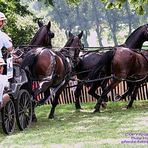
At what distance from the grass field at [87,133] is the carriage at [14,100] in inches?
8.6

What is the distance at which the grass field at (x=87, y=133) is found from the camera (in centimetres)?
703

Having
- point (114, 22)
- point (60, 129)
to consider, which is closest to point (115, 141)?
point (60, 129)

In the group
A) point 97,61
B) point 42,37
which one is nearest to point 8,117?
point 42,37

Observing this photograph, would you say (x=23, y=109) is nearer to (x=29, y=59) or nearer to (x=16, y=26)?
(x=29, y=59)

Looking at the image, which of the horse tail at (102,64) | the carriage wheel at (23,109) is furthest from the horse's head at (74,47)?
the carriage wheel at (23,109)

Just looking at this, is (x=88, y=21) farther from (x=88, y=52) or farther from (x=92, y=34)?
(x=88, y=52)

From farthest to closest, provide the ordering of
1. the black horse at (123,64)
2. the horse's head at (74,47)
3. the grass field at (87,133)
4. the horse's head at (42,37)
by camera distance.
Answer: the horse's head at (74,47), the black horse at (123,64), the horse's head at (42,37), the grass field at (87,133)

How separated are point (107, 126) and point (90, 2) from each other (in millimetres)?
94336

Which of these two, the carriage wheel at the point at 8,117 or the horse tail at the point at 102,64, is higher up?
the horse tail at the point at 102,64

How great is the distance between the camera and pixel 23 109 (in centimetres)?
940

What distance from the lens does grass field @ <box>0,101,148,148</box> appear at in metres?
7.03

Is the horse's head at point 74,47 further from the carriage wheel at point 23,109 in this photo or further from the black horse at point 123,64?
the carriage wheel at point 23,109

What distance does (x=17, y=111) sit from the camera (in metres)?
8.97

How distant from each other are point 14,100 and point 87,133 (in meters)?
1.67
